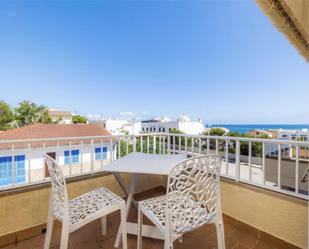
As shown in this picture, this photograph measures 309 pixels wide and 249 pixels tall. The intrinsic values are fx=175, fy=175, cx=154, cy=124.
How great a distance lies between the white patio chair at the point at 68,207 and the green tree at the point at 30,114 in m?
14.7

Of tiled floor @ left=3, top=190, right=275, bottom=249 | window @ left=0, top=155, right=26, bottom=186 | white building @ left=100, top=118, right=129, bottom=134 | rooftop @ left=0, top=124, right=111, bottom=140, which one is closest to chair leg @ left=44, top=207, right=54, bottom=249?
tiled floor @ left=3, top=190, right=275, bottom=249

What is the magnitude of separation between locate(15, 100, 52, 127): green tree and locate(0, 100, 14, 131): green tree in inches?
27.8

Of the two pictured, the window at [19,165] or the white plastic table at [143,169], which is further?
the window at [19,165]

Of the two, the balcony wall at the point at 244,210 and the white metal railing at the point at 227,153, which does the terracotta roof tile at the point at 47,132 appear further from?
the balcony wall at the point at 244,210

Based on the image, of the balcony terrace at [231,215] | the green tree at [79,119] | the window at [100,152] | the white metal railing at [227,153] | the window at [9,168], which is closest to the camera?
the balcony terrace at [231,215]

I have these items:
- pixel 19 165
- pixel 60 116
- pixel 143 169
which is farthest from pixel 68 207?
pixel 60 116

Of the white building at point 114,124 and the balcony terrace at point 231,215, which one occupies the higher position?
the white building at point 114,124

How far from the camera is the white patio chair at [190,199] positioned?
1153mm

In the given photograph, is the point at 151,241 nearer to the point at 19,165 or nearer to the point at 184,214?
the point at 184,214

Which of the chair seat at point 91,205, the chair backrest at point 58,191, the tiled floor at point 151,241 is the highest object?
the chair backrest at point 58,191

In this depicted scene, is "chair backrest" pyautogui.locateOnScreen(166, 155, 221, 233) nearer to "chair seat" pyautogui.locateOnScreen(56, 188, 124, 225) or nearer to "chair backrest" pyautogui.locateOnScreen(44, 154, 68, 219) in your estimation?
"chair seat" pyautogui.locateOnScreen(56, 188, 124, 225)

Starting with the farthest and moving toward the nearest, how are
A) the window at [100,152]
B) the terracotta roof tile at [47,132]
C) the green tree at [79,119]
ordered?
1. the green tree at [79,119]
2. the terracotta roof tile at [47,132]
3. the window at [100,152]

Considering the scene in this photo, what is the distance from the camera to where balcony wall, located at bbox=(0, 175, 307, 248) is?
163 centimetres

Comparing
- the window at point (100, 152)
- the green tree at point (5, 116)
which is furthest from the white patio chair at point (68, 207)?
the green tree at point (5, 116)
